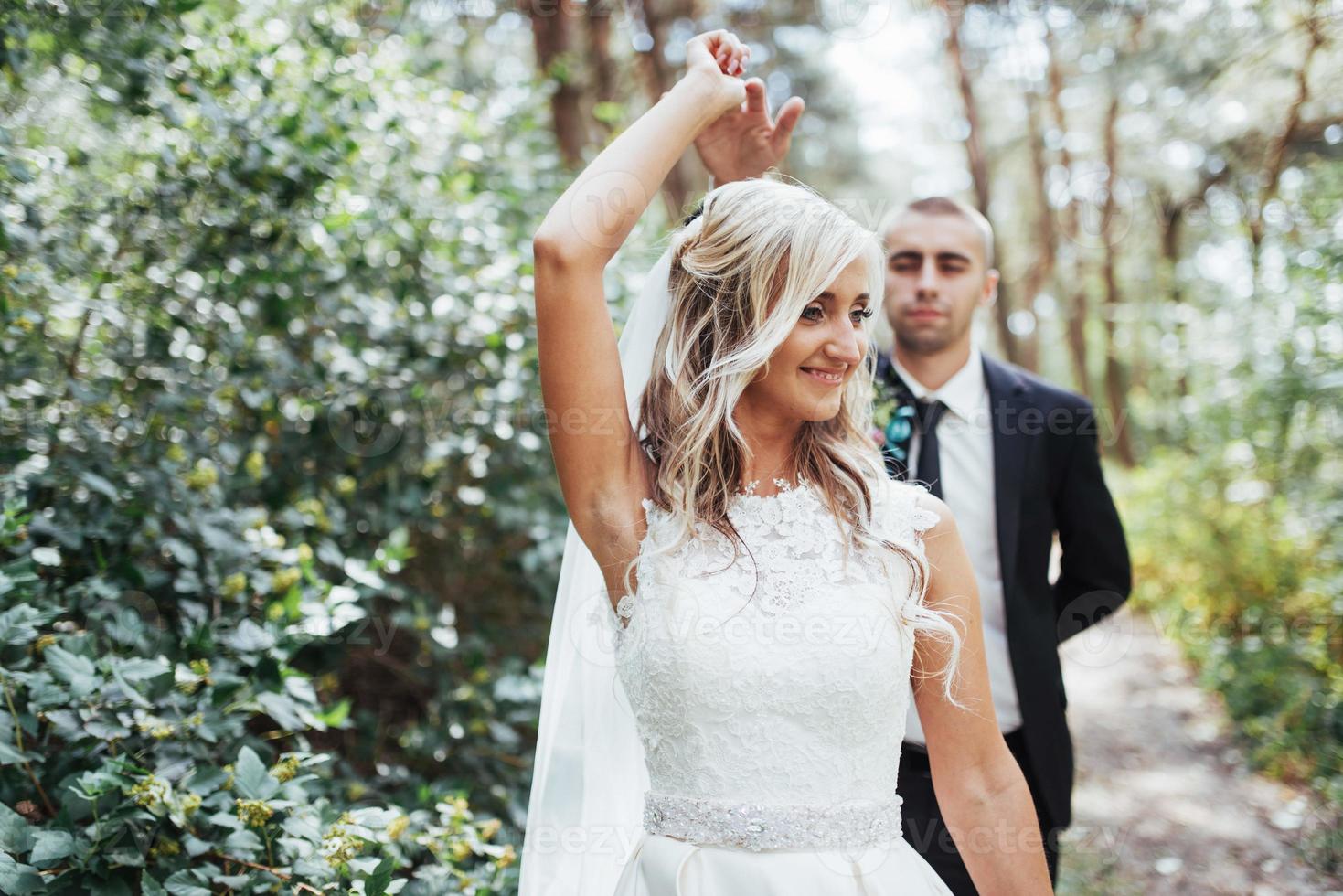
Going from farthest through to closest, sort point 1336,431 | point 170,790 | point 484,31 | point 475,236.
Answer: point 484,31 → point 1336,431 → point 475,236 → point 170,790

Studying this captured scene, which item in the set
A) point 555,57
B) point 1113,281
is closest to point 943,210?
point 555,57

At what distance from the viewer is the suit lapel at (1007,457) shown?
9.98 feet

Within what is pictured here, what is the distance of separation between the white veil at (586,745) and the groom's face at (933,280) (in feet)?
4.28

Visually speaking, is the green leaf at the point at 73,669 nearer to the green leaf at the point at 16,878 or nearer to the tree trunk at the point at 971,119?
the green leaf at the point at 16,878

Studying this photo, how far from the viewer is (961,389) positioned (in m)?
3.35

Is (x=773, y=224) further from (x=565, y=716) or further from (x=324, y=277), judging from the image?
(x=324, y=277)

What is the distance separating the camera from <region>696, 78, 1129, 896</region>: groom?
2992 mm

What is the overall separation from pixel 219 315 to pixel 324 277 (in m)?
0.38

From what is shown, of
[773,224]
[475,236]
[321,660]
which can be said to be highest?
[475,236]

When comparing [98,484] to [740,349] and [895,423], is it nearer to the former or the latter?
[740,349]

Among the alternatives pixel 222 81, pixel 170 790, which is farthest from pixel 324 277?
pixel 170 790

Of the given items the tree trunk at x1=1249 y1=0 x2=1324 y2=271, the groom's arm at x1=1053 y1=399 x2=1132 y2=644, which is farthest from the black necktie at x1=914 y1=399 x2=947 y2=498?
the tree trunk at x1=1249 y1=0 x2=1324 y2=271

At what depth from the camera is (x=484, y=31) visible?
9.23 m

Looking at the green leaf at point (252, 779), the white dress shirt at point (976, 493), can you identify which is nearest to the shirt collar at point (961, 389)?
the white dress shirt at point (976, 493)
